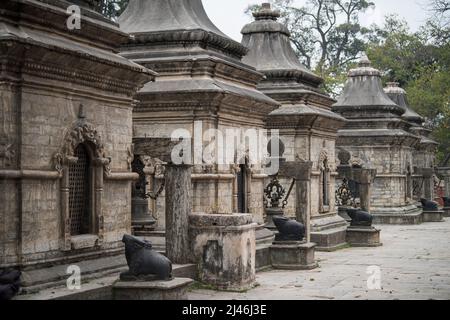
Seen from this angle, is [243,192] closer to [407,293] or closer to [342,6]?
[407,293]

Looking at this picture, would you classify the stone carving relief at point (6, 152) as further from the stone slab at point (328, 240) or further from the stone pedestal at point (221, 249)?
the stone slab at point (328, 240)

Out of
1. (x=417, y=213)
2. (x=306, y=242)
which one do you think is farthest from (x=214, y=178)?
(x=417, y=213)

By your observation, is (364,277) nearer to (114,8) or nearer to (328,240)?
(328,240)

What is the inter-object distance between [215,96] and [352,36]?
42.7 m

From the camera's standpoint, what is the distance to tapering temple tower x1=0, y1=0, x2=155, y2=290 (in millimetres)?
10234

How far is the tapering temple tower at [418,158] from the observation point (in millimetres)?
35906

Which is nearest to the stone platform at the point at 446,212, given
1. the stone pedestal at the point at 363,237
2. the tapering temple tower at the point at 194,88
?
the stone pedestal at the point at 363,237

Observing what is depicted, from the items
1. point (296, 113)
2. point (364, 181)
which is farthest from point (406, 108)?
point (296, 113)

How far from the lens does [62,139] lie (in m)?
11.2

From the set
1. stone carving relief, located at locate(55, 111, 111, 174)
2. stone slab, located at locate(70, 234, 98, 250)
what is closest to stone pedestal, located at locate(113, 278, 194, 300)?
stone slab, located at locate(70, 234, 98, 250)

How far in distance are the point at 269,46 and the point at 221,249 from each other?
9989 mm

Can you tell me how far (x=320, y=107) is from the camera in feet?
76.0

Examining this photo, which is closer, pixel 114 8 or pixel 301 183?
pixel 301 183

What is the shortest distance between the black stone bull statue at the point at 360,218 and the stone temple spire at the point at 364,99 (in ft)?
29.3
